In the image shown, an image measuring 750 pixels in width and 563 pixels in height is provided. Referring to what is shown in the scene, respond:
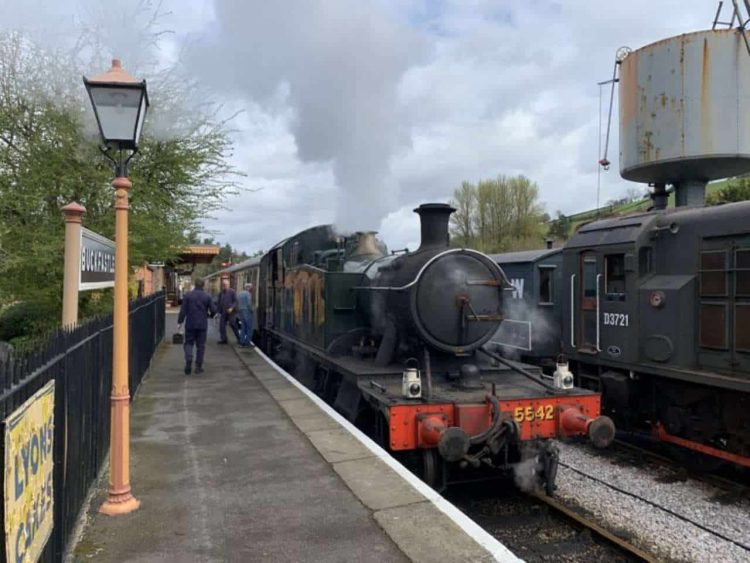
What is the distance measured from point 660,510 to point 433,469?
83.8 inches

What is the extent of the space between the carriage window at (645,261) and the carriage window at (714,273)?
29.9 inches

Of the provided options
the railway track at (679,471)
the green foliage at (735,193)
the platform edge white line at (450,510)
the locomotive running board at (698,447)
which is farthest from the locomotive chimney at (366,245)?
the green foliage at (735,193)

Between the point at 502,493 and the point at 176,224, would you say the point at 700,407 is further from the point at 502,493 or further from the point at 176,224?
the point at 176,224

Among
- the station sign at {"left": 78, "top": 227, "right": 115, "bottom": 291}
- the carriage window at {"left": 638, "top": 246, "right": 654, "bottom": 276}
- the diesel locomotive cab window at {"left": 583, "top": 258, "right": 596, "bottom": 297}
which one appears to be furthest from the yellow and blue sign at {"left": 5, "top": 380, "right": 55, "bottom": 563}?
the diesel locomotive cab window at {"left": 583, "top": 258, "right": 596, "bottom": 297}

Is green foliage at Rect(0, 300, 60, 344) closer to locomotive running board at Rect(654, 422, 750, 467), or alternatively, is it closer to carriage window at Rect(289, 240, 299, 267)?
carriage window at Rect(289, 240, 299, 267)

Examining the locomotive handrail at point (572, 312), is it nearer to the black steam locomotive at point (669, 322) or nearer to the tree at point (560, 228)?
the black steam locomotive at point (669, 322)

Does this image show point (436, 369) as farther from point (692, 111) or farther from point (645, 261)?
point (692, 111)

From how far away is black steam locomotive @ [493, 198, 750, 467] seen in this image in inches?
253

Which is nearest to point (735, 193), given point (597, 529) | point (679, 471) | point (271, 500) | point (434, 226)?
point (679, 471)

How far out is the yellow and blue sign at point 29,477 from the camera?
221cm

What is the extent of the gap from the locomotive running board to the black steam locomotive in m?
0.01

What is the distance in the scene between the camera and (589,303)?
859 centimetres

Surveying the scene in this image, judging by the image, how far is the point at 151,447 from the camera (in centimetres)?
580

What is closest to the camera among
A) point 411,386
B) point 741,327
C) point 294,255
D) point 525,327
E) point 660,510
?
point 411,386
